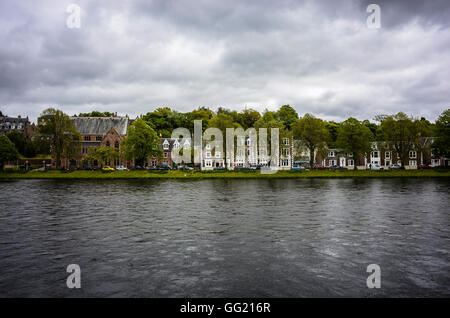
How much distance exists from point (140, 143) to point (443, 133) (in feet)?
280

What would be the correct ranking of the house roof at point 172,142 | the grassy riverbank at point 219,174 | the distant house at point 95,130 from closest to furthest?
the grassy riverbank at point 219,174 < the distant house at point 95,130 < the house roof at point 172,142

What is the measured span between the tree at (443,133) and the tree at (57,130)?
358ft

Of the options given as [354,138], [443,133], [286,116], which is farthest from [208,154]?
[443,133]

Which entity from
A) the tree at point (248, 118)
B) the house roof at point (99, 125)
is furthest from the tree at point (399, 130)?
the house roof at point (99, 125)

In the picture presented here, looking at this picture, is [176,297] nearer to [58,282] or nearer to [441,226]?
[58,282]

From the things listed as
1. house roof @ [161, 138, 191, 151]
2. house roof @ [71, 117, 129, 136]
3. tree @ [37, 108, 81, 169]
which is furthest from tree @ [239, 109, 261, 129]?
tree @ [37, 108, 81, 169]

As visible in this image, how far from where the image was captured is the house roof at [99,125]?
125 meters

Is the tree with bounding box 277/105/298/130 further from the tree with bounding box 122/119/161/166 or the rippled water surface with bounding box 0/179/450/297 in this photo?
the rippled water surface with bounding box 0/179/450/297

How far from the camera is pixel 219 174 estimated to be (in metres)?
83.6

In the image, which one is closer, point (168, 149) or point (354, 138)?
point (354, 138)

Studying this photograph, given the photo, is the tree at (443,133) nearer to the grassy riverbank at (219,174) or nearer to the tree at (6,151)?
the grassy riverbank at (219,174)

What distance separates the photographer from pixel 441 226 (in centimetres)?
2261

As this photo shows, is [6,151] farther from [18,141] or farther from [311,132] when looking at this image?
[311,132]
